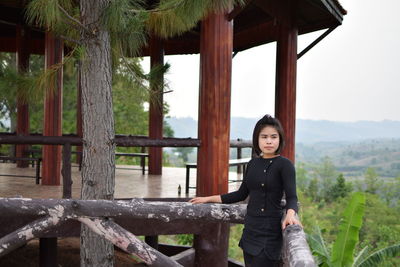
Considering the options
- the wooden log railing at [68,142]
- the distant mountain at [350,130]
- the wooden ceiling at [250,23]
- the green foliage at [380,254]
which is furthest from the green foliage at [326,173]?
the distant mountain at [350,130]

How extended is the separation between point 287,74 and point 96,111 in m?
4.18

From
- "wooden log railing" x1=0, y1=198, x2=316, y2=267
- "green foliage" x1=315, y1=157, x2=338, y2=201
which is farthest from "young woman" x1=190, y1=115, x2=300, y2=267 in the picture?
"green foliage" x1=315, y1=157, x2=338, y2=201

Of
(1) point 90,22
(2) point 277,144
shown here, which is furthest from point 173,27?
(2) point 277,144

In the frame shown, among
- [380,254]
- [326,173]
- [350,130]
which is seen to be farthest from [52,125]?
[350,130]

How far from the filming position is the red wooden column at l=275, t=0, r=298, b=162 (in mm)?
7316

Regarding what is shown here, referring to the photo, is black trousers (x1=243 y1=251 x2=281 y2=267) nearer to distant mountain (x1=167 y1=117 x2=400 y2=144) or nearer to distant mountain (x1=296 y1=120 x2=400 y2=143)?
distant mountain (x1=167 y1=117 x2=400 y2=144)

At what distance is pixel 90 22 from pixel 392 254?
7.22m

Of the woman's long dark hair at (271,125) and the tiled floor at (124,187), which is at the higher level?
the woman's long dark hair at (271,125)

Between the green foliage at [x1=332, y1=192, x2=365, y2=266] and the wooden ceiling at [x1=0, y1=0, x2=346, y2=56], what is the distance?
280 centimetres

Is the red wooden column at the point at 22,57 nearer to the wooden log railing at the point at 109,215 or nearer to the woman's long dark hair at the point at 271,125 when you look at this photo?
the wooden log railing at the point at 109,215

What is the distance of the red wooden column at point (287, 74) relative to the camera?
7.32 m

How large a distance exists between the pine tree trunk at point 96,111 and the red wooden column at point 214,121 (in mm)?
1381

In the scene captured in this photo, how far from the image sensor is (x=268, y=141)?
7.66ft

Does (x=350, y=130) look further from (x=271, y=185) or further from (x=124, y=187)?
(x=271, y=185)
